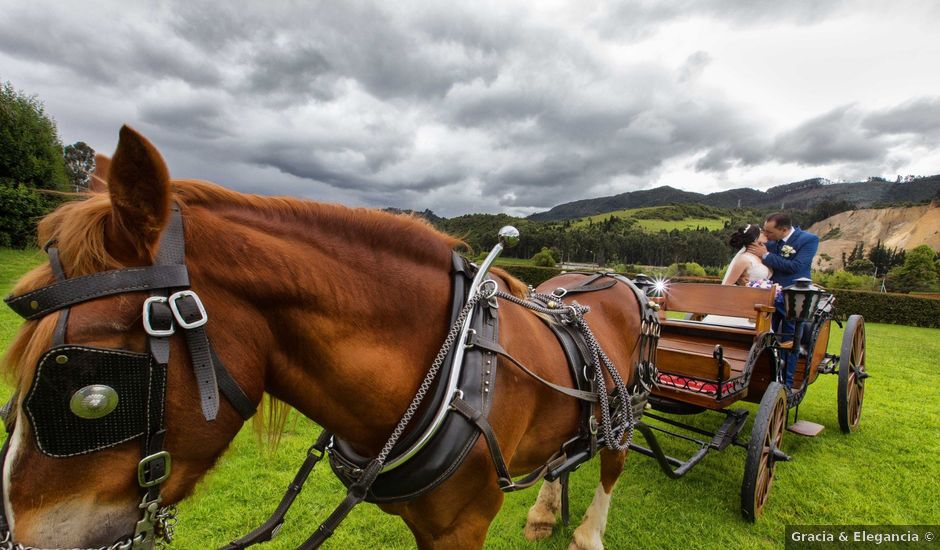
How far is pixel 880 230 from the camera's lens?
8944 centimetres

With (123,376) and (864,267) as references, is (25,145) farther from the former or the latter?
(864,267)

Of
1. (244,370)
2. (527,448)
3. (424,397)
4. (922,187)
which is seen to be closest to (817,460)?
(527,448)

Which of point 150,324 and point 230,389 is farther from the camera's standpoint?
point 230,389

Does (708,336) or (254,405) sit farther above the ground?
(254,405)

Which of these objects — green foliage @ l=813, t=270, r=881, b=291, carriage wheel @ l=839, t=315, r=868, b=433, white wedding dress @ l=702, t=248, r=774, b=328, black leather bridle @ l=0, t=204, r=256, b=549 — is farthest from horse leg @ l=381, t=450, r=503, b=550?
green foliage @ l=813, t=270, r=881, b=291

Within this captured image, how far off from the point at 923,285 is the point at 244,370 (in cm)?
4869

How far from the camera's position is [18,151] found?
61.8ft

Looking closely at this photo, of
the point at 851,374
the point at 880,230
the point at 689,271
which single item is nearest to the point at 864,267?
the point at 689,271

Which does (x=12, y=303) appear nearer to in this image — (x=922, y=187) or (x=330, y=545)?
(x=330, y=545)

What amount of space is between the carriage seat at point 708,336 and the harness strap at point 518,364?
76.7 inches

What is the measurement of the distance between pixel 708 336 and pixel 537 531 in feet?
8.52

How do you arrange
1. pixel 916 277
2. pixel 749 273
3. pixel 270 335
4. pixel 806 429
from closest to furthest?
1. pixel 270 335
2. pixel 806 429
3. pixel 749 273
4. pixel 916 277

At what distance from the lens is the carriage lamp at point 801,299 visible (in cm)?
364

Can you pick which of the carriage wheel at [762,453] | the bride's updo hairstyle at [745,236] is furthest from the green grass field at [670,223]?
the carriage wheel at [762,453]
